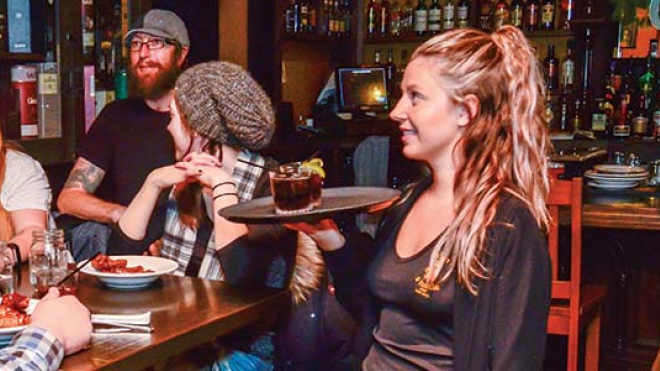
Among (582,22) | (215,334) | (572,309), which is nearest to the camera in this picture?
(215,334)

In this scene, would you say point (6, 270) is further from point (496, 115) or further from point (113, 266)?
point (496, 115)

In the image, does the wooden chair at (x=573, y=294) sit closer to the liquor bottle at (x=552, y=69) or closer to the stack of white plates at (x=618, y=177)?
the stack of white plates at (x=618, y=177)

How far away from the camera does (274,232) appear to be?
2.30 metres

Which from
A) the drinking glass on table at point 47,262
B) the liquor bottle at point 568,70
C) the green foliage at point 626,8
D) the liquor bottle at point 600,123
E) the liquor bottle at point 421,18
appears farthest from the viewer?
the liquor bottle at point 421,18

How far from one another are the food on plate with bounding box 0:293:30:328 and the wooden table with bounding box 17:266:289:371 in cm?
15

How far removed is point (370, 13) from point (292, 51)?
704mm

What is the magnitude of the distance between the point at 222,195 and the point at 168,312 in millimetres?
417

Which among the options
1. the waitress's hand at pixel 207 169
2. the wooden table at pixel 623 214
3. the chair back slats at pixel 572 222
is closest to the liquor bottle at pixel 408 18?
the wooden table at pixel 623 214

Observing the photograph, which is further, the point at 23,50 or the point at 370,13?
the point at 370,13

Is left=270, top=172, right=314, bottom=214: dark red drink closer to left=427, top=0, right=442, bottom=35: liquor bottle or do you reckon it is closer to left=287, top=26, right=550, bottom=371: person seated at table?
left=287, top=26, right=550, bottom=371: person seated at table

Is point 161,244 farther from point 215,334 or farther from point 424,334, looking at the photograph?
point 424,334

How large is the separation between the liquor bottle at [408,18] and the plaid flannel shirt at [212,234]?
3.80 metres

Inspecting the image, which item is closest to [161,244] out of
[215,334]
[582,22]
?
[215,334]

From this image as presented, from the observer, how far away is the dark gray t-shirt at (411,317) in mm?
1721
